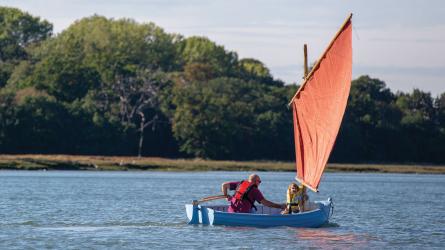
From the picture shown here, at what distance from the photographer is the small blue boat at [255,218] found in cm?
5144

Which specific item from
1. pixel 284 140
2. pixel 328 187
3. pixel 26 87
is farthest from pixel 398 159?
pixel 328 187

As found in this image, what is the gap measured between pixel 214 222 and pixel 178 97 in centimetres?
9857

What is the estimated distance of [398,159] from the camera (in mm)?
166625

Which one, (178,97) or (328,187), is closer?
(328,187)

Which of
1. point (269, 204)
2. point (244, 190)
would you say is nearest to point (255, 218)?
point (269, 204)

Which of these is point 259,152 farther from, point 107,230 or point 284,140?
point 107,230

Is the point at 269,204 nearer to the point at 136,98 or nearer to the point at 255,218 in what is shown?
the point at 255,218

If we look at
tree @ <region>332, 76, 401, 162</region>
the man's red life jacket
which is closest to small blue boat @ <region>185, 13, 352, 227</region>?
the man's red life jacket

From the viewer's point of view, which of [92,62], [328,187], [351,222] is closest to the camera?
[351,222]

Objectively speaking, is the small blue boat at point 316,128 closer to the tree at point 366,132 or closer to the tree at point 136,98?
the tree at point 136,98

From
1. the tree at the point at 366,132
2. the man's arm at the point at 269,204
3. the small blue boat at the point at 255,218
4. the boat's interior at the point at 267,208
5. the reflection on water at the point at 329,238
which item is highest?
the tree at the point at 366,132

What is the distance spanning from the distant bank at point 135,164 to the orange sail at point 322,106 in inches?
3033

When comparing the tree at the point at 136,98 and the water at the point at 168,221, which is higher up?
the tree at the point at 136,98

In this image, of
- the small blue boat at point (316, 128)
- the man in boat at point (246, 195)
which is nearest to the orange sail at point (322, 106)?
the small blue boat at point (316, 128)
